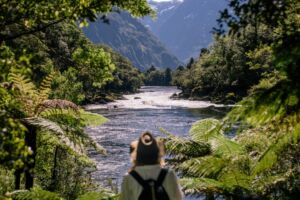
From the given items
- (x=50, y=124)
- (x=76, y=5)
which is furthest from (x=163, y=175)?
(x=50, y=124)

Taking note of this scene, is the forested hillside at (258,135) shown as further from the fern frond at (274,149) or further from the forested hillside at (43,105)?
the forested hillside at (43,105)

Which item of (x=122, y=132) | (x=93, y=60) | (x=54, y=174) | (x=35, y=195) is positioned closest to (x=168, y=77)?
(x=122, y=132)

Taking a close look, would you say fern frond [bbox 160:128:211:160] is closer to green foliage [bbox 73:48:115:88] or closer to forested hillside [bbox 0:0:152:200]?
forested hillside [bbox 0:0:152:200]

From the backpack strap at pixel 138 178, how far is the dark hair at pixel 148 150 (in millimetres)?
94

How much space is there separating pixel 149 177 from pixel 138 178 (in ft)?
0.28

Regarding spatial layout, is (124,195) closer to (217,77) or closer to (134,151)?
(134,151)

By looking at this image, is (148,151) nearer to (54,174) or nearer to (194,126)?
(194,126)

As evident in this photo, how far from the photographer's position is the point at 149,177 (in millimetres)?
3650

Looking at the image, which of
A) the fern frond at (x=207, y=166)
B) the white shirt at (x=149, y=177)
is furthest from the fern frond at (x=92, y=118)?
the white shirt at (x=149, y=177)

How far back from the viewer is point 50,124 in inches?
299

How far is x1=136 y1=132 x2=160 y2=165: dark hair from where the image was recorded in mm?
3615

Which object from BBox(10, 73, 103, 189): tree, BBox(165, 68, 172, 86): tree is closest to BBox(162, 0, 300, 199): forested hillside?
BBox(10, 73, 103, 189): tree

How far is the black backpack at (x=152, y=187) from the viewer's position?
359cm

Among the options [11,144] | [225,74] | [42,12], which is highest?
[225,74]
